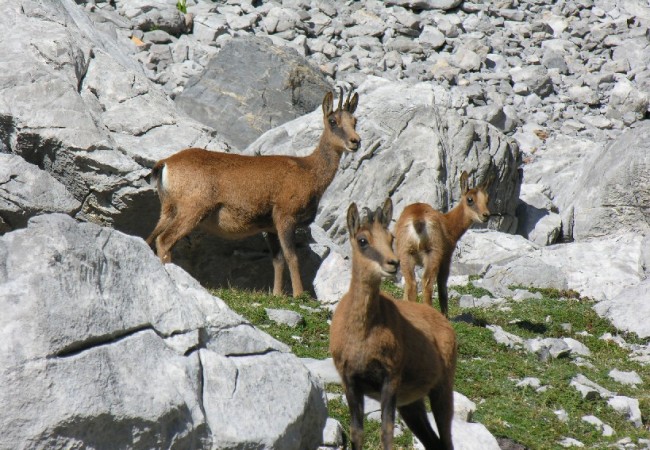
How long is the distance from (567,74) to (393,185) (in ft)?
41.0

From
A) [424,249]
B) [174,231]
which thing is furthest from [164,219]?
[424,249]

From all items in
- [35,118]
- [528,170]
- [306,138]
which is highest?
[35,118]

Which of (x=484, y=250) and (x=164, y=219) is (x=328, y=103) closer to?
(x=164, y=219)

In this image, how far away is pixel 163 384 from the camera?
21.8ft

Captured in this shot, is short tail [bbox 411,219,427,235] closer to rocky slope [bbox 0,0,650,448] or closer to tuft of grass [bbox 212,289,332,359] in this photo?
tuft of grass [bbox 212,289,332,359]

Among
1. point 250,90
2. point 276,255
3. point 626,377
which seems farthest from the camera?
point 250,90

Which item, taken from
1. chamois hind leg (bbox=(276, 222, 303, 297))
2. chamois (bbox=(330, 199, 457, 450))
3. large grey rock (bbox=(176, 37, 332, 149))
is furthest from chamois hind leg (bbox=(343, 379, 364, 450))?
large grey rock (bbox=(176, 37, 332, 149))

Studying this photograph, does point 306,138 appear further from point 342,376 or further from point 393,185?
point 342,376

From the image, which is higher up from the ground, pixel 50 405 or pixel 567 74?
pixel 50 405

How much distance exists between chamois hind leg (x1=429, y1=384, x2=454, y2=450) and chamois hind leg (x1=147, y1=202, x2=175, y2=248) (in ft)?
22.0

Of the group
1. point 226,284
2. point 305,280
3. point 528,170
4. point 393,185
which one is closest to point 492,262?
point 393,185

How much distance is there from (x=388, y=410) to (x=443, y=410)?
78 cm

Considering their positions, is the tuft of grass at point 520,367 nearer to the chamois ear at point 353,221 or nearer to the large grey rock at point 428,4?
the chamois ear at point 353,221

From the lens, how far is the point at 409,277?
13.5 m
